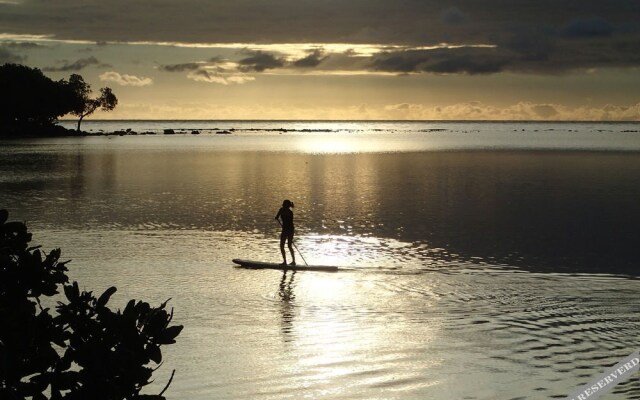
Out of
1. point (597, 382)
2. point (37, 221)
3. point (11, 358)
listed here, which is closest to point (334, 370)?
point (597, 382)

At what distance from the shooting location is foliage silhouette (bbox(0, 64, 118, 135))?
5443 inches

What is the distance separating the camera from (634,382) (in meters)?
14.3

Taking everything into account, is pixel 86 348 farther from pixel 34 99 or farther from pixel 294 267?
pixel 34 99

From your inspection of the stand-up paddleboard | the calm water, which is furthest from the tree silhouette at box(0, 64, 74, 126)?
the stand-up paddleboard

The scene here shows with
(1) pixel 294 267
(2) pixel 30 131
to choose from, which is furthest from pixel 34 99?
(1) pixel 294 267

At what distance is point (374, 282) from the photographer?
906 inches

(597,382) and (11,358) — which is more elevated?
(11,358)

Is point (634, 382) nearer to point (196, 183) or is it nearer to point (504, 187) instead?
point (504, 187)

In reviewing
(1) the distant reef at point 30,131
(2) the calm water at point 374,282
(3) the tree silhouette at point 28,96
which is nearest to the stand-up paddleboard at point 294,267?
(2) the calm water at point 374,282

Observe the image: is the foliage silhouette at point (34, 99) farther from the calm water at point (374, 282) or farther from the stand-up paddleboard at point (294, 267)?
the stand-up paddleboard at point (294, 267)

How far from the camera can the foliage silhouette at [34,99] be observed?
13825 centimetres

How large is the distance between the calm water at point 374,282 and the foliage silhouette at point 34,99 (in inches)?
3525

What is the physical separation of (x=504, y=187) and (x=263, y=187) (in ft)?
55.4

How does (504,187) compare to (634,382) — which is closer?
(634,382)
